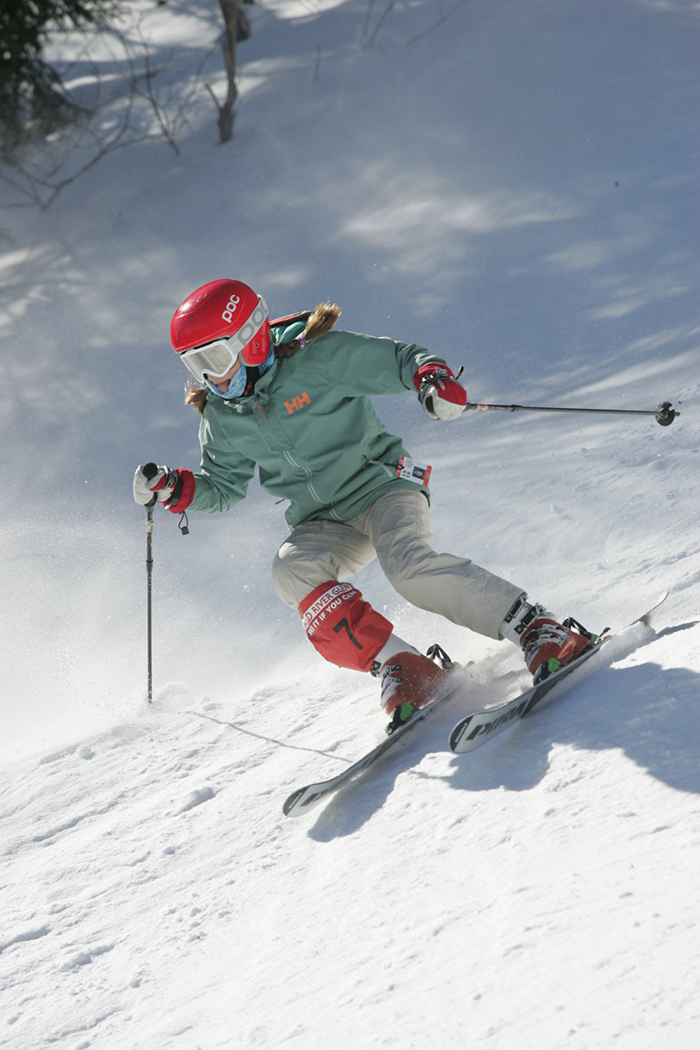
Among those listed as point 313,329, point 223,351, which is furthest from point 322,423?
point 223,351

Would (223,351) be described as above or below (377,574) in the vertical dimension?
above

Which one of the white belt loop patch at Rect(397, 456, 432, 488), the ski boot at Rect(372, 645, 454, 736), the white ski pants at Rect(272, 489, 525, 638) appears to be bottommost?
the ski boot at Rect(372, 645, 454, 736)

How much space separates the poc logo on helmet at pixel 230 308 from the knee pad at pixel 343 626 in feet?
3.31

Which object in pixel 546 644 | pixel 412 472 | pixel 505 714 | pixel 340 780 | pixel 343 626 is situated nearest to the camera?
pixel 505 714

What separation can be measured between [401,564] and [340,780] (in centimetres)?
80

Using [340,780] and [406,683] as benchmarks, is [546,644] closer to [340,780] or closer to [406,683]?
[406,683]

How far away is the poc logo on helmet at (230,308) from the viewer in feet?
11.2

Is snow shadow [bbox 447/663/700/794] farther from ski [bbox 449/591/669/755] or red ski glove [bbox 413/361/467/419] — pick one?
red ski glove [bbox 413/361/467/419]

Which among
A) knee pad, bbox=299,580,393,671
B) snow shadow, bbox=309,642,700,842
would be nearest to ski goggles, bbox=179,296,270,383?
knee pad, bbox=299,580,393,671

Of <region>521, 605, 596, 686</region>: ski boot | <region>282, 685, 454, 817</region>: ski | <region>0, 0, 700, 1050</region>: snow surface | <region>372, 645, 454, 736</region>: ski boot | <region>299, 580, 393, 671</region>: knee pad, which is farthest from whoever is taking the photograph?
<region>299, 580, 393, 671</region>: knee pad

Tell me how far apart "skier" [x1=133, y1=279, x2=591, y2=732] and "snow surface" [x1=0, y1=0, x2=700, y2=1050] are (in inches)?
11.3

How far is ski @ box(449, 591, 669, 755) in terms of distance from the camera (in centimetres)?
277

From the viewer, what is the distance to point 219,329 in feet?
11.2

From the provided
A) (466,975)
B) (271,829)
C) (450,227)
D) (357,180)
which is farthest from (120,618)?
(357,180)
